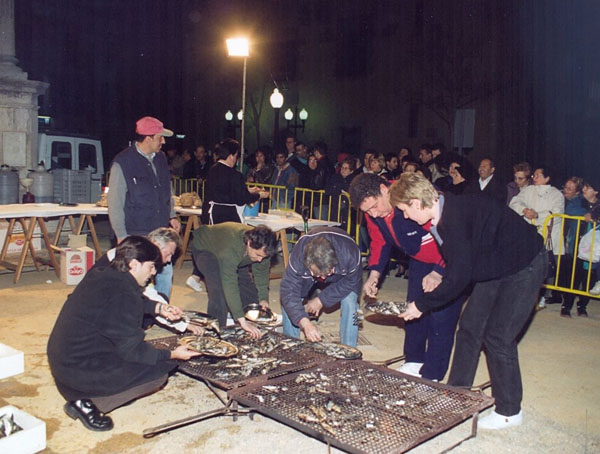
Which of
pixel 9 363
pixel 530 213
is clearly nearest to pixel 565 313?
pixel 530 213

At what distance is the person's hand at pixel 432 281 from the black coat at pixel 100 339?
2.06 meters

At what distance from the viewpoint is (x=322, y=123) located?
92.9ft

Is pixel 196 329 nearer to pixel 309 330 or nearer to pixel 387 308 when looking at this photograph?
pixel 309 330

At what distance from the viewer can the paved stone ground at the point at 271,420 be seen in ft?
13.1

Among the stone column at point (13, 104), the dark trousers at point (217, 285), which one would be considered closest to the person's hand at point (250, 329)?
the dark trousers at point (217, 285)

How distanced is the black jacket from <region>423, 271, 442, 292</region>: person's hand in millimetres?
619

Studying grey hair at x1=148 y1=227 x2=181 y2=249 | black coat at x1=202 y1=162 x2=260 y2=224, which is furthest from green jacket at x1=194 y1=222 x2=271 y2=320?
black coat at x1=202 y1=162 x2=260 y2=224

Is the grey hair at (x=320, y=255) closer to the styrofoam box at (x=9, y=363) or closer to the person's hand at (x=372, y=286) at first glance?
the person's hand at (x=372, y=286)

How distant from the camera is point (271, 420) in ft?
14.3

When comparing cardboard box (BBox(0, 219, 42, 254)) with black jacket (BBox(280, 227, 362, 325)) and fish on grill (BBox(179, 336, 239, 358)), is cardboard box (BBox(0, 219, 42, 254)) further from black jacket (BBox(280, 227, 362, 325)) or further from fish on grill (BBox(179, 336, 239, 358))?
black jacket (BBox(280, 227, 362, 325))

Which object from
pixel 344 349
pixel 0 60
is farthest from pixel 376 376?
pixel 0 60

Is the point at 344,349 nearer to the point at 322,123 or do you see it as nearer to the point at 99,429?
the point at 99,429

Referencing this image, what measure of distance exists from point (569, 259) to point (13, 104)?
921 centimetres

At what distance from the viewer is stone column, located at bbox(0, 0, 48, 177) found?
426 inches
